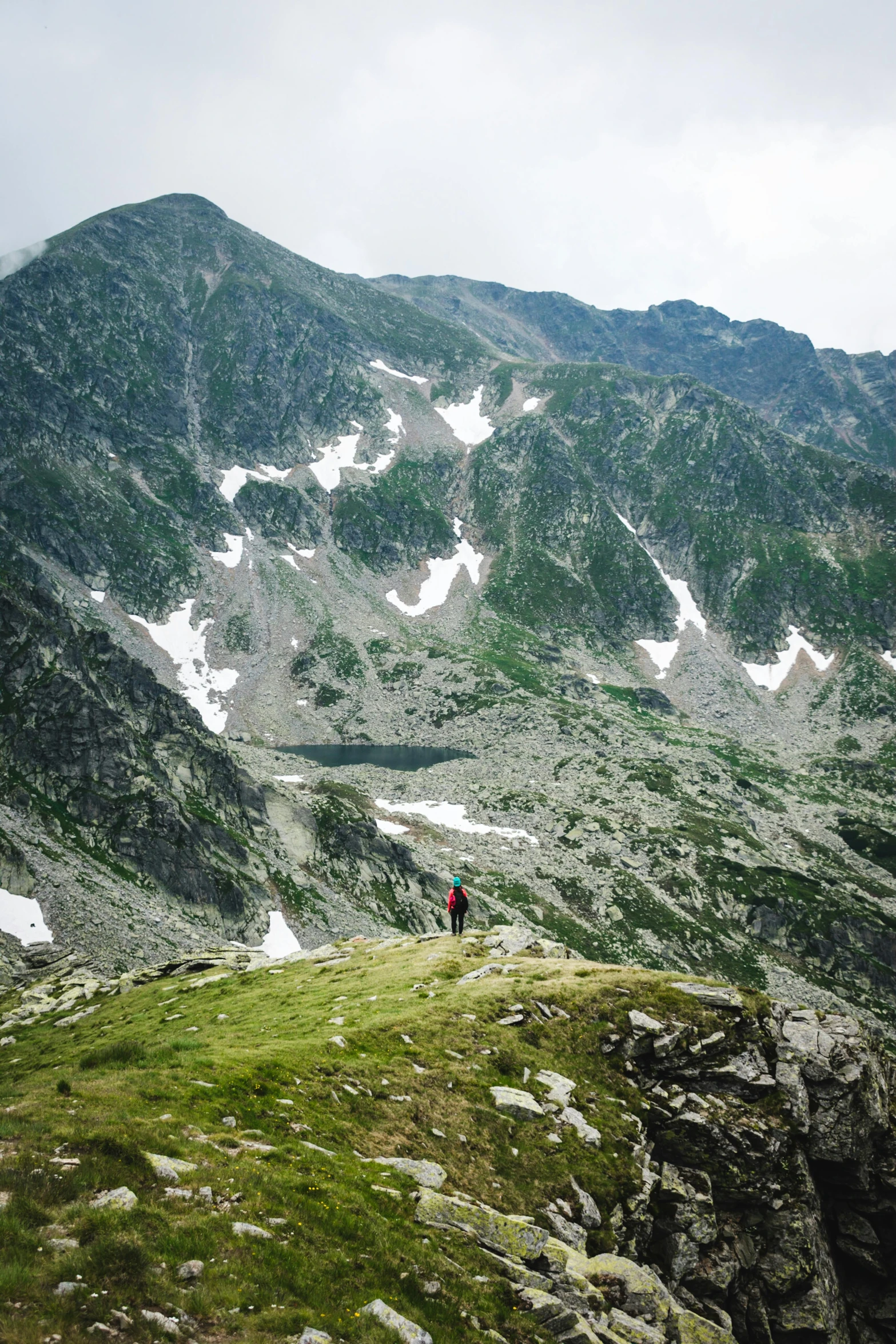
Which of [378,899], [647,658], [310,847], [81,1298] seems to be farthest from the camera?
[647,658]

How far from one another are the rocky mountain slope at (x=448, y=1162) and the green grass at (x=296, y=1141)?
0.18 ft

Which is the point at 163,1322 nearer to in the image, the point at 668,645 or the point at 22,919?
the point at 22,919

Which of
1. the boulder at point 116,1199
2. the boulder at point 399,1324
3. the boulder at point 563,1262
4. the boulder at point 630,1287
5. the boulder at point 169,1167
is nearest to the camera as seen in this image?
the boulder at point 399,1324

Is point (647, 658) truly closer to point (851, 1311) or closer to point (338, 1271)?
point (851, 1311)

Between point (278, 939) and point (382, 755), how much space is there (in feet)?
236

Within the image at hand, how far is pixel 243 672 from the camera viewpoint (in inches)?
5901

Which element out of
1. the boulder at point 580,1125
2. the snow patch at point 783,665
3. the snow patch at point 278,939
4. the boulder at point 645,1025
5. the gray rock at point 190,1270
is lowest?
Answer: the snow patch at point 278,939

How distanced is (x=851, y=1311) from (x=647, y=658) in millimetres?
171650

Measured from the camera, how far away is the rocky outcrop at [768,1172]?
54.1ft

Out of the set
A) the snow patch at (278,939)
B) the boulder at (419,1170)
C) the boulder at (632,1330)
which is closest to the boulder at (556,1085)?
the boulder at (419,1170)

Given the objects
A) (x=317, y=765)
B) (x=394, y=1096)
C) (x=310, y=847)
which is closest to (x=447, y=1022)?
(x=394, y=1096)

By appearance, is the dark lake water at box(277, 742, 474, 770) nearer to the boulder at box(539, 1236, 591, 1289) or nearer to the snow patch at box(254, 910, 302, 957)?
the snow patch at box(254, 910, 302, 957)

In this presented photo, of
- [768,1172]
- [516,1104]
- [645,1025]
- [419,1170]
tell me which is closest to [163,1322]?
[419,1170]

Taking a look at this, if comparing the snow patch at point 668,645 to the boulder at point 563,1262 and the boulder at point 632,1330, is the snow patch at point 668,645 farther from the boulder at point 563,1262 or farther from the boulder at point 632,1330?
the boulder at point 632,1330
